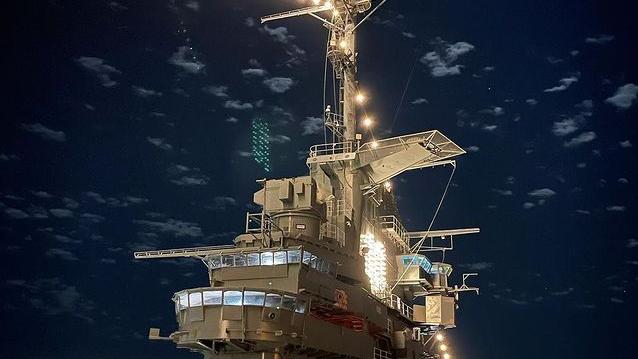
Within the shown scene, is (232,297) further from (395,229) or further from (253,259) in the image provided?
(395,229)

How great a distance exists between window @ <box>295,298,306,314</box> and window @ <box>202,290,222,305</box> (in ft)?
10.5

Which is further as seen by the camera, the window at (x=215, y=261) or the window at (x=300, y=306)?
the window at (x=215, y=261)

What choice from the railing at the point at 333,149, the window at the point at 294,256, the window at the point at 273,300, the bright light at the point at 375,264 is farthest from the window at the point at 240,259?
the bright light at the point at 375,264

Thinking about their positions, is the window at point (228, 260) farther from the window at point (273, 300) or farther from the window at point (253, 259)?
the window at point (273, 300)

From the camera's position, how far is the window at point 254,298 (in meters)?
25.9

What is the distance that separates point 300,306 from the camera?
26781 millimetres

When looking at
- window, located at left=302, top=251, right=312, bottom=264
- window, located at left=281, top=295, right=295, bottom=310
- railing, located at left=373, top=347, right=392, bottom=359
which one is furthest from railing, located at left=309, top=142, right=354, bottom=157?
window, located at left=281, top=295, right=295, bottom=310

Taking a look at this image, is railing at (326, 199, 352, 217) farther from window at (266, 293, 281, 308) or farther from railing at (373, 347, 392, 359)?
window at (266, 293, 281, 308)

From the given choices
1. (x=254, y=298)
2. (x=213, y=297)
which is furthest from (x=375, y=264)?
(x=213, y=297)

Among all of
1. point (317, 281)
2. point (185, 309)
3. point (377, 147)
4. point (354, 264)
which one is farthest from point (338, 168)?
point (185, 309)

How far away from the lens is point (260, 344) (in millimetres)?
25891

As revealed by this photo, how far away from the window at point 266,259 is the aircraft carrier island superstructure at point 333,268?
0.16ft

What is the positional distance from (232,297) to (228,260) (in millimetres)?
3407

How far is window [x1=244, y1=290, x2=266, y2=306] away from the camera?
85.1 feet
